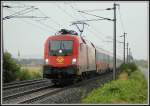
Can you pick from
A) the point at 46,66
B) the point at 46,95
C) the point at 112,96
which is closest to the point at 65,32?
the point at 46,66

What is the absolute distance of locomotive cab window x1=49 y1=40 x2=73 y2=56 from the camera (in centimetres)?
2569

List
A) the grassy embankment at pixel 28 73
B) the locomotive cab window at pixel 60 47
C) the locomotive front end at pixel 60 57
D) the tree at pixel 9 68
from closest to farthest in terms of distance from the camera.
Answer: the locomotive front end at pixel 60 57
the locomotive cab window at pixel 60 47
the tree at pixel 9 68
the grassy embankment at pixel 28 73

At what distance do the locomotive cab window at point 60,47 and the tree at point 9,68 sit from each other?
10.3 metres

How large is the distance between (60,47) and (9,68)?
11.6 metres

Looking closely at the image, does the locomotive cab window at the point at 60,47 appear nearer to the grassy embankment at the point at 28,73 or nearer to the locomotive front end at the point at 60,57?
the locomotive front end at the point at 60,57

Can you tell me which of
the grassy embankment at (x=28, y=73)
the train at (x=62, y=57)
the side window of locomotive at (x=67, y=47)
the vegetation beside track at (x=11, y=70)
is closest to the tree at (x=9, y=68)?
the vegetation beside track at (x=11, y=70)

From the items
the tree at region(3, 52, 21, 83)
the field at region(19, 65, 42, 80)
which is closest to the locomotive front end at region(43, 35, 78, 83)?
the tree at region(3, 52, 21, 83)

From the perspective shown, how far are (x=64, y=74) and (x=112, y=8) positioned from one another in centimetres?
727

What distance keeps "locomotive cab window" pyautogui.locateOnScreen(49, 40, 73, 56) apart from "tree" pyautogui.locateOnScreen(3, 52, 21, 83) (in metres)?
10.3

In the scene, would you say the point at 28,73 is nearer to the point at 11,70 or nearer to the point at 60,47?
the point at 11,70

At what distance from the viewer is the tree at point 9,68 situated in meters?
35.5

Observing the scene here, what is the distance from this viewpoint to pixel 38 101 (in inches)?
696

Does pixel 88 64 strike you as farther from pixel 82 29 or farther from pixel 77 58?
pixel 77 58

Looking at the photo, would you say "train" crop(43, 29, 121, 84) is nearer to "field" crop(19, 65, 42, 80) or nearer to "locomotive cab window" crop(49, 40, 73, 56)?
"locomotive cab window" crop(49, 40, 73, 56)
